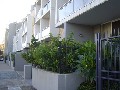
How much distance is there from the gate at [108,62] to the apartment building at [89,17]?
4.79 metres

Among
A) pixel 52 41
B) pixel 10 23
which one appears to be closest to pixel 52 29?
pixel 52 41

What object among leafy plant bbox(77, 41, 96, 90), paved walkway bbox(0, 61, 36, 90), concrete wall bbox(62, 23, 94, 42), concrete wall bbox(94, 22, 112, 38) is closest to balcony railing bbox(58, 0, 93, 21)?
concrete wall bbox(62, 23, 94, 42)

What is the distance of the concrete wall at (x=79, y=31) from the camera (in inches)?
797

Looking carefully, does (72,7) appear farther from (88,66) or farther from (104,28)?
(88,66)

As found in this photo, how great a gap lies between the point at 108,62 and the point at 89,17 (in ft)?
32.0

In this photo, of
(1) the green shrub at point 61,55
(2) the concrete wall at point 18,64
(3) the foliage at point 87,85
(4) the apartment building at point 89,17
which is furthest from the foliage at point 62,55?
(2) the concrete wall at point 18,64

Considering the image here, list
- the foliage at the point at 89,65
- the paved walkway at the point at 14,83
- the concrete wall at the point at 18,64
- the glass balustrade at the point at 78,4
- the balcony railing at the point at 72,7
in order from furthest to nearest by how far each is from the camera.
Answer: the concrete wall at the point at 18,64 → the glass balustrade at the point at 78,4 → the balcony railing at the point at 72,7 → the paved walkway at the point at 14,83 → the foliage at the point at 89,65

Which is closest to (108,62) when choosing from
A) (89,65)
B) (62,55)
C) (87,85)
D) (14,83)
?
(89,65)

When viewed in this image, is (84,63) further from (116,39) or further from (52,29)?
(52,29)

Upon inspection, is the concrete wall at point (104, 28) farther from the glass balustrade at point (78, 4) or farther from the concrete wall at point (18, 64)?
the concrete wall at point (18, 64)

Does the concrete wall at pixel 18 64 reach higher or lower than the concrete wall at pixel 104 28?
lower

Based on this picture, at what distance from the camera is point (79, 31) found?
20516 millimetres

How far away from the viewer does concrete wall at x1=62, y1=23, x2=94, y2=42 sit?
797 inches

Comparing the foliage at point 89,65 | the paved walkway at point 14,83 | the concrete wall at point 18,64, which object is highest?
the foliage at point 89,65
